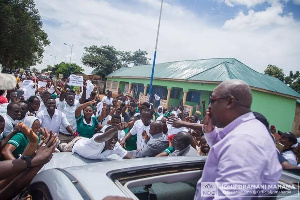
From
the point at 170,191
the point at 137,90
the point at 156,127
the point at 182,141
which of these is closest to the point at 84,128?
the point at 156,127

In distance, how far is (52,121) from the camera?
4.68 meters

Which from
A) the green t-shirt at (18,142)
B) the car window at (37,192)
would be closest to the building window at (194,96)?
the green t-shirt at (18,142)

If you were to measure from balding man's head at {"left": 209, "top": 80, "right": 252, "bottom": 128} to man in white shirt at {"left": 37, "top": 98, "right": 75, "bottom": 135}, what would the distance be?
12.4ft

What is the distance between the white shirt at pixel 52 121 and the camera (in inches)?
182

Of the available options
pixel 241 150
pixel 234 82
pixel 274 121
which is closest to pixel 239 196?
pixel 241 150

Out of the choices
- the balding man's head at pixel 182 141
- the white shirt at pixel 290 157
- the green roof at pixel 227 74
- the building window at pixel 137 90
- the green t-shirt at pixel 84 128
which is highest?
the green roof at pixel 227 74

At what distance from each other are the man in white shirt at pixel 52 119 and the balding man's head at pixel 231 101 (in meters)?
3.78

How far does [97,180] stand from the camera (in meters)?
1.48

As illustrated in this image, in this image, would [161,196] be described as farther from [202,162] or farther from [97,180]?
[97,180]

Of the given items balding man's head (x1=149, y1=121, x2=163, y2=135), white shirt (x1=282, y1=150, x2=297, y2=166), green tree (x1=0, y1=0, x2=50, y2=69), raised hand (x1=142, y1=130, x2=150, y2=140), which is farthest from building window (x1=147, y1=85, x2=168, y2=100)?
white shirt (x1=282, y1=150, x2=297, y2=166)

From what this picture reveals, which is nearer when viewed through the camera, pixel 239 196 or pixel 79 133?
pixel 239 196

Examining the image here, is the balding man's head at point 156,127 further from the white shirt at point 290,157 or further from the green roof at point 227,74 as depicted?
the green roof at point 227,74

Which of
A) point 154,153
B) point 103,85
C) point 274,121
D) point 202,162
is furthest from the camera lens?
point 103,85

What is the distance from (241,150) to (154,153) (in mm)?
2540
